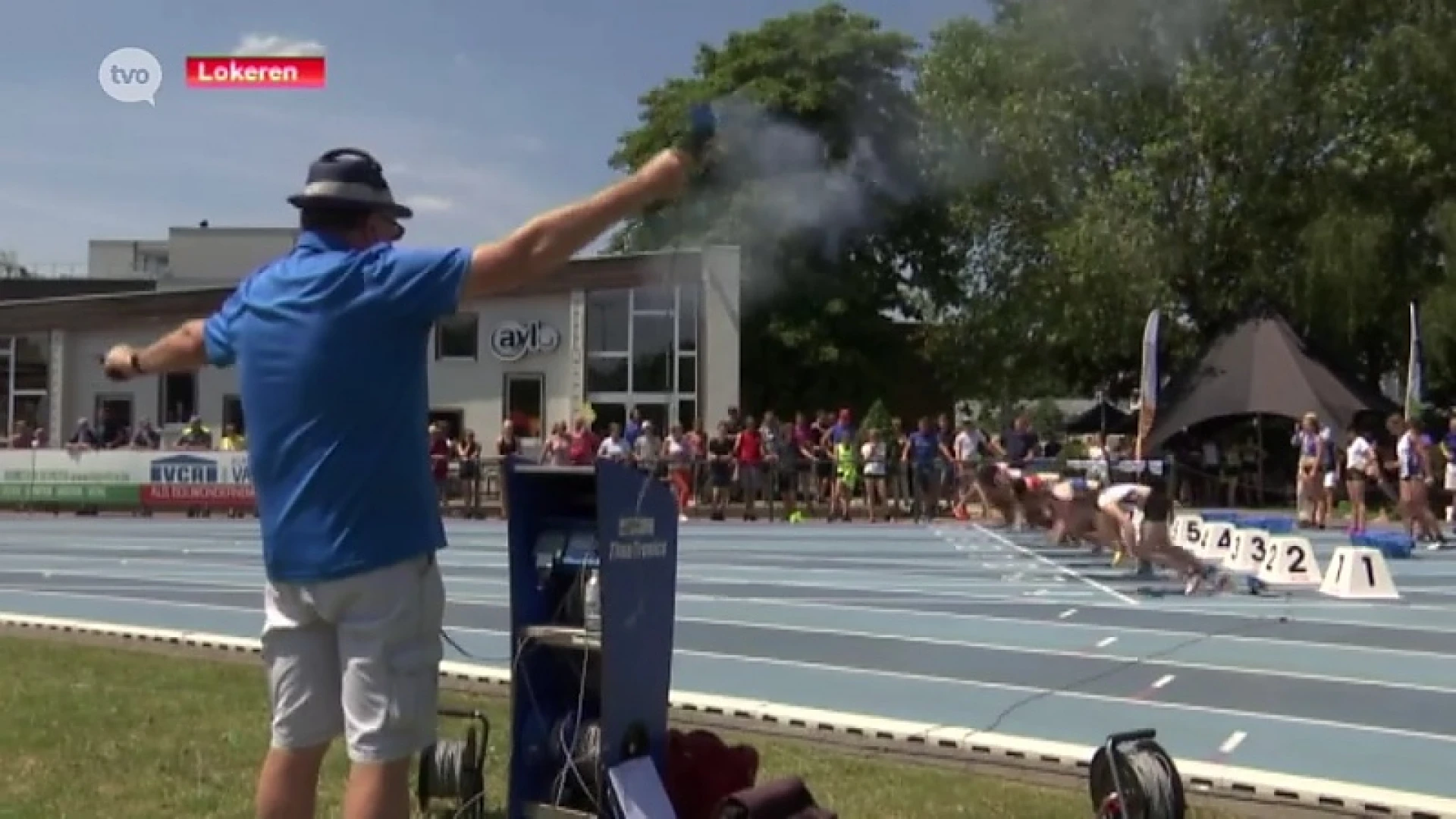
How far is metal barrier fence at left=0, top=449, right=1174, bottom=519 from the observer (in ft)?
81.6

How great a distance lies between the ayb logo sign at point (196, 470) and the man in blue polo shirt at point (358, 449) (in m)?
24.2

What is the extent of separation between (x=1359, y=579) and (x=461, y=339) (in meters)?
23.2

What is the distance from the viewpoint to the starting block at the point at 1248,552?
14.2 meters

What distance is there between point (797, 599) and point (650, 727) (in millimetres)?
8186

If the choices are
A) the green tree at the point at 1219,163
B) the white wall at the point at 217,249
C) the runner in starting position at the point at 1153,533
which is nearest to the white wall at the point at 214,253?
the white wall at the point at 217,249

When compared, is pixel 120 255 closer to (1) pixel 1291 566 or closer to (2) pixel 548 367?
(2) pixel 548 367

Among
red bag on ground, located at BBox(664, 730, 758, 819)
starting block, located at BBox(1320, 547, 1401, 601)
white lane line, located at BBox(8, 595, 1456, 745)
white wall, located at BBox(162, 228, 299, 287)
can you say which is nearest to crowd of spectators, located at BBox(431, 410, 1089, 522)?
starting block, located at BBox(1320, 547, 1401, 601)

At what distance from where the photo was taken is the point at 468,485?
2609 cm

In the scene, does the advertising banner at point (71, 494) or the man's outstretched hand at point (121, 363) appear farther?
the advertising banner at point (71, 494)

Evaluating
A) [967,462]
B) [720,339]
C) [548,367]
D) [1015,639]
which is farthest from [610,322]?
[1015,639]

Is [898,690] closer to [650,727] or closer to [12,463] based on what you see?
[650,727]

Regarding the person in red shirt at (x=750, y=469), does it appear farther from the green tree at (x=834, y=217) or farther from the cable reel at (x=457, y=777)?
the cable reel at (x=457, y=777)

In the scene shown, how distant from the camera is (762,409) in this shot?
43.8 meters

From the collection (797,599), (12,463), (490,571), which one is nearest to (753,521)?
(490,571)
